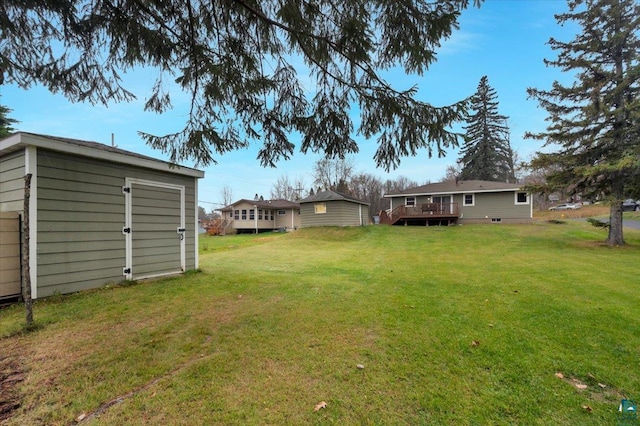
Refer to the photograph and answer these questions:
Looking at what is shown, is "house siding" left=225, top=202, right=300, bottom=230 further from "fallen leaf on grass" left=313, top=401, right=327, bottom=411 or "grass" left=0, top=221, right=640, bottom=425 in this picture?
"fallen leaf on grass" left=313, top=401, right=327, bottom=411

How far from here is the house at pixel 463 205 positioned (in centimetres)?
2048

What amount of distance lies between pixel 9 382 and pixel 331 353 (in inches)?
106

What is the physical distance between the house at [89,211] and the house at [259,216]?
21.0m

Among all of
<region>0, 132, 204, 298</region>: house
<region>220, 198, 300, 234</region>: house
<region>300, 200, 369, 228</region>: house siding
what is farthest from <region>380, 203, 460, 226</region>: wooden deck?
<region>0, 132, 204, 298</region>: house

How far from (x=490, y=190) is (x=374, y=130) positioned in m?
19.9

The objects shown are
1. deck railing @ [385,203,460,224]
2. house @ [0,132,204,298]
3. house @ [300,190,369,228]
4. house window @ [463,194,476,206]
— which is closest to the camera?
house @ [0,132,204,298]

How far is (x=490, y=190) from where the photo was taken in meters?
20.7

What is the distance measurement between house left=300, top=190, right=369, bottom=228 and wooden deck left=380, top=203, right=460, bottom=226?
10.5 ft

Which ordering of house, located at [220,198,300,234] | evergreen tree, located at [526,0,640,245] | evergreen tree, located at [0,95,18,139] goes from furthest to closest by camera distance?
house, located at [220,198,300,234], evergreen tree, located at [0,95,18,139], evergreen tree, located at [526,0,640,245]

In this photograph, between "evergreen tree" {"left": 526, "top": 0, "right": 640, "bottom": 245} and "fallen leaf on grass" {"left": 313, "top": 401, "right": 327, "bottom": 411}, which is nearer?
"fallen leaf on grass" {"left": 313, "top": 401, "right": 327, "bottom": 411}

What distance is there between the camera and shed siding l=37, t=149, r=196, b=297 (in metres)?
4.57

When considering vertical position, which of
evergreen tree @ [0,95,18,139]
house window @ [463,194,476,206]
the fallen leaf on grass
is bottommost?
the fallen leaf on grass

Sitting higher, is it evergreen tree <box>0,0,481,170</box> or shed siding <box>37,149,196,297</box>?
evergreen tree <box>0,0,481,170</box>

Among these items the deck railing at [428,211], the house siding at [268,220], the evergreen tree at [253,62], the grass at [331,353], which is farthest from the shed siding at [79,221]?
the house siding at [268,220]
